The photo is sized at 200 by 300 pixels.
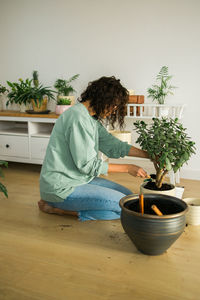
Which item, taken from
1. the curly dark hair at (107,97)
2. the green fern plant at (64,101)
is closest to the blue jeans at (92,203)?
the curly dark hair at (107,97)

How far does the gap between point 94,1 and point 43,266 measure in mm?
2667

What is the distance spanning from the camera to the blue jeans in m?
1.95

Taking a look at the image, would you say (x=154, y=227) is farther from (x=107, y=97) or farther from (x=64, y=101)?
(x=64, y=101)

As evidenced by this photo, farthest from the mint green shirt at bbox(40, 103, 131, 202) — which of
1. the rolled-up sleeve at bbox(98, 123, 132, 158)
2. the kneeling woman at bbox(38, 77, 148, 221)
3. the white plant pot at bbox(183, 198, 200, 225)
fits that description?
the white plant pot at bbox(183, 198, 200, 225)

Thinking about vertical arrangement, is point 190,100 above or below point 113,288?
above

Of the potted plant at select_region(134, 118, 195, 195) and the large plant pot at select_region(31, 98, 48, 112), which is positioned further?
the large plant pot at select_region(31, 98, 48, 112)

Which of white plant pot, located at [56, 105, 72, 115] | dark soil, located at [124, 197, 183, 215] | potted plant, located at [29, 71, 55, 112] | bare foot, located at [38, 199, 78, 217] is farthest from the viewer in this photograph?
potted plant, located at [29, 71, 55, 112]

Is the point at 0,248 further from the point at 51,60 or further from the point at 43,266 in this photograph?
the point at 51,60

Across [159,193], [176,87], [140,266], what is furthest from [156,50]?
[140,266]

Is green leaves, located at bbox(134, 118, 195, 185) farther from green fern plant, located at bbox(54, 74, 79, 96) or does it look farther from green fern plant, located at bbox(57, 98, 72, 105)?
green fern plant, located at bbox(54, 74, 79, 96)

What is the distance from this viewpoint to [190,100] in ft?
9.68

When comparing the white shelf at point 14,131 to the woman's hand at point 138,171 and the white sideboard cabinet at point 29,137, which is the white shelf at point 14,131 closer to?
the white sideboard cabinet at point 29,137

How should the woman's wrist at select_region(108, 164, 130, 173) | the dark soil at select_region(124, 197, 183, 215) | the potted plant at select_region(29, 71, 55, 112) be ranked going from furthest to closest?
1. the potted plant at select_region(29, 71, 55, 112)
2. the woman's wrist at select_region(108, 164, 130, 173)
3. the dark soil at select_region(124, 197, 183, 215)

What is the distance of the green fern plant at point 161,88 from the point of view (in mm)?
2819
